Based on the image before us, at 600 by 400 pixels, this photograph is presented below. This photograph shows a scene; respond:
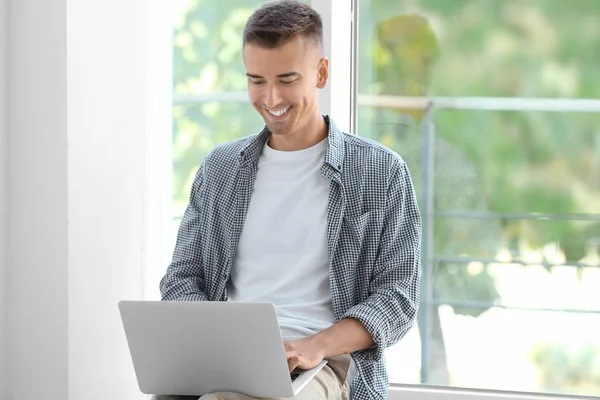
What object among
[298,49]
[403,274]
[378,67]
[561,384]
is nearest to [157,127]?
[378,67]

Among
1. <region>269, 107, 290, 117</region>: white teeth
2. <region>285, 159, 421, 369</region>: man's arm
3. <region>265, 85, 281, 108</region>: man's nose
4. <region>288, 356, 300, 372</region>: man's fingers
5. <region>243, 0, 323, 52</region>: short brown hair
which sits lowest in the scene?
<region>288, 356, 300, 372</region>: man's fingers

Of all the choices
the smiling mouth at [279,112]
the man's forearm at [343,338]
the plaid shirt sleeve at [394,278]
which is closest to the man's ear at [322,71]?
the smiling mouth at [279,112]

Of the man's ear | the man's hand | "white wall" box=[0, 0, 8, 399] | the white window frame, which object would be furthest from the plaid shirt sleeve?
"white wall" box=[0, 0, 8, 399]

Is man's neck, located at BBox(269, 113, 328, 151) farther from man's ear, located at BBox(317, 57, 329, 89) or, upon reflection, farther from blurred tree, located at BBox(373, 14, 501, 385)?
blurred tree, located at BBox(373, 14, 501, 385)

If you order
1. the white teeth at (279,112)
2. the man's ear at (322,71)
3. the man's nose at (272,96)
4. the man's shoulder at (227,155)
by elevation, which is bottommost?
the man's shoulder at (227,155)

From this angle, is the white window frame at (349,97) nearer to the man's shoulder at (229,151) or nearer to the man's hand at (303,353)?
the man's shoulder at (229,151)

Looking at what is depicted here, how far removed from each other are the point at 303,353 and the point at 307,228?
1.11 ft

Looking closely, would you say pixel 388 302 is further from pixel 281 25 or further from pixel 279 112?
pixel 281 25

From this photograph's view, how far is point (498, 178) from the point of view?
2439 mm

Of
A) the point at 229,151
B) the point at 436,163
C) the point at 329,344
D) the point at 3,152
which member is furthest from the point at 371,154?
the point at 3,152

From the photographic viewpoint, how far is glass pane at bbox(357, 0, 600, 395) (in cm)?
239

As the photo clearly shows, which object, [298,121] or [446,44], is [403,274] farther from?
[446,44]

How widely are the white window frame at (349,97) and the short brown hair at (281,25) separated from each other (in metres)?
0.44

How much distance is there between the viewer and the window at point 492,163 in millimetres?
2387
